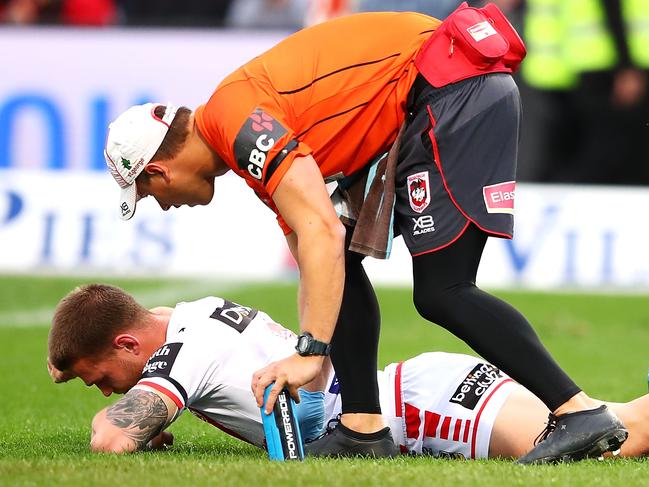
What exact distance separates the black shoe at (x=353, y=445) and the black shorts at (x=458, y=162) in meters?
0.75

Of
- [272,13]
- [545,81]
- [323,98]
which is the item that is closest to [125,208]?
[323,98]

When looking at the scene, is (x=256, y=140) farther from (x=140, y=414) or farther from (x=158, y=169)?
(x=140, y=414)

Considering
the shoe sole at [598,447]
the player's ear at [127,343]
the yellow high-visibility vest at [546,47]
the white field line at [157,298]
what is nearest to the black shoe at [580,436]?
the shoe sole at [598,447]

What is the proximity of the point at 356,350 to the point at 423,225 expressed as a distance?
0.60 metres

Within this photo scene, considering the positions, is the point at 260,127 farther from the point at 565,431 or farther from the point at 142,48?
the point at 142,48

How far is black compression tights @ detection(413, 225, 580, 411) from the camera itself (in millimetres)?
4570

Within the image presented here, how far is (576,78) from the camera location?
43.5ft

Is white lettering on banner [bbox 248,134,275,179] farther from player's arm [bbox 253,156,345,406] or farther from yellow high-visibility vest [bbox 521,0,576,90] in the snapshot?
yellow high-visibility vest [bbox 521,0,576,90]

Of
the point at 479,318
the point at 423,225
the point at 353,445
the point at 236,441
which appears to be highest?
the point at 423,225

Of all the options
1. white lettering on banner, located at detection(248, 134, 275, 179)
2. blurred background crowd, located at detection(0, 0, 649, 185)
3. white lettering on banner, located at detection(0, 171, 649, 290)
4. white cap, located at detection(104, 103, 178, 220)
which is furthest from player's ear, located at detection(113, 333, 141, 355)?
blurred background crowd, located at detection(0, 0, 649, 185)

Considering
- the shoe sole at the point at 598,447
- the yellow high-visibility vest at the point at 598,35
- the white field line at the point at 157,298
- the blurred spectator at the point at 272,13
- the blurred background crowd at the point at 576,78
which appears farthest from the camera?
the blurred spectator at the point at 272,13

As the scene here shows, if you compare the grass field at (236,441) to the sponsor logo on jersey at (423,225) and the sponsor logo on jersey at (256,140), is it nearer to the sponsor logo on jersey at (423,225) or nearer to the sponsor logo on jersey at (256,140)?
the sponsor logo on jersey at (423,225)

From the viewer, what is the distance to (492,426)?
498cm

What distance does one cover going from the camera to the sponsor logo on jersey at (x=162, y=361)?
477cm
